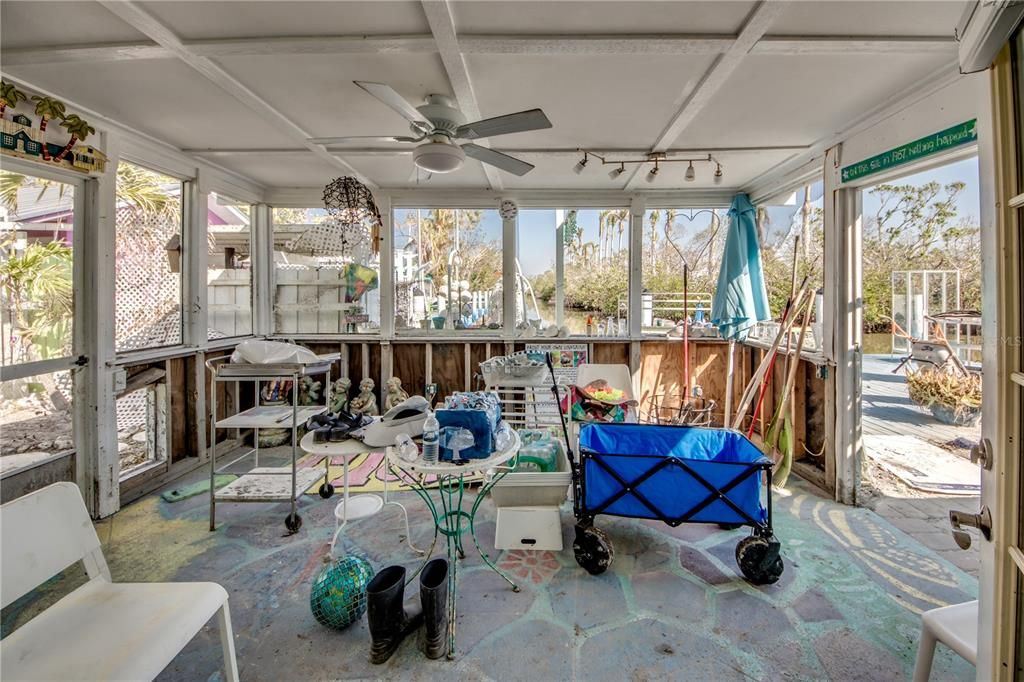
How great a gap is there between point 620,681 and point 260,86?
11.7ft

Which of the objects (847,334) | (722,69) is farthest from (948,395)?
(722,69)

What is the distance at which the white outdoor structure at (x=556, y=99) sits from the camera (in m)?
0.95

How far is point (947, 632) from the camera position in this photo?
1.25 meters

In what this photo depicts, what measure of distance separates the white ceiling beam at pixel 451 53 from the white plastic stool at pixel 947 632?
2826 millimetres

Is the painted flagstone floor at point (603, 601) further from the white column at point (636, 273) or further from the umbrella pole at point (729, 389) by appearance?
the white column at point (636, 273)

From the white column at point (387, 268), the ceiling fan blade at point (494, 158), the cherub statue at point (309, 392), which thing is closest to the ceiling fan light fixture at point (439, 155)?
the ceiling fan blade at point (494, 158)

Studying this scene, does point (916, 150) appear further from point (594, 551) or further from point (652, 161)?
point (594, 551)

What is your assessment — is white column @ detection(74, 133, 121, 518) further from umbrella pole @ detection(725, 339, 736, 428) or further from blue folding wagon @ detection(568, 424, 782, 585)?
umbrella pole @ detection(725, 339, 736, 428)

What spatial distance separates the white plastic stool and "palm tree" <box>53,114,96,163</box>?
475cm

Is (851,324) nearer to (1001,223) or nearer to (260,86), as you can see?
(1001,223)

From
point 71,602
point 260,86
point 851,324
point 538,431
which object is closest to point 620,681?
point 538,431

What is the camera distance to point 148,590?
1.45 m

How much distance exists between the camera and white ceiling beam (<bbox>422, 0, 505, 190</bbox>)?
179 cm

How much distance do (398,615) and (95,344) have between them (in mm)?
2891
